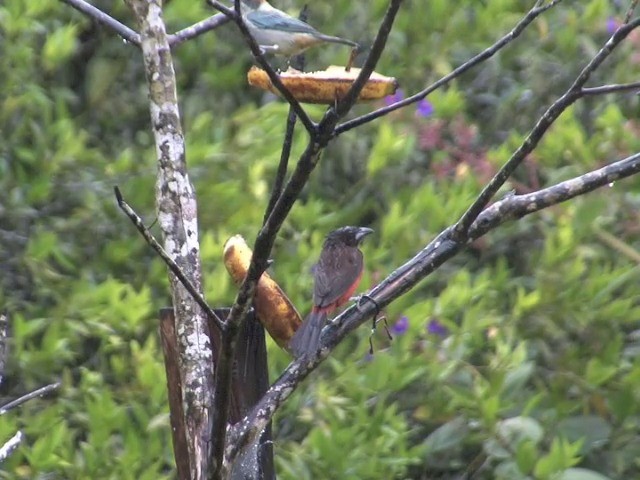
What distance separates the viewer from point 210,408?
2344 mm

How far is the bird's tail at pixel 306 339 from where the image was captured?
244cm

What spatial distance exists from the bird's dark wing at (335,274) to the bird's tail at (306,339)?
0.54 meters

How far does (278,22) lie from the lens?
278 cm

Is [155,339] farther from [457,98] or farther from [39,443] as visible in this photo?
[457,98]

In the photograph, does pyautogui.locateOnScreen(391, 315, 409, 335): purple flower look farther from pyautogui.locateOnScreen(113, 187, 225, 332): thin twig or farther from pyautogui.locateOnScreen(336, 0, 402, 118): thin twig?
pyautogui.locateOnScreen(336, 0, 402, 118): thin twig

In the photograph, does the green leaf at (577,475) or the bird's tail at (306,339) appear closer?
the bird's tail at (306,339)

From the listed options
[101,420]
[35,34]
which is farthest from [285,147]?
[35,34]

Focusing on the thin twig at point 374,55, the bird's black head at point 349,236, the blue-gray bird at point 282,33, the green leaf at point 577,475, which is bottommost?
the thin twig at point 374,55

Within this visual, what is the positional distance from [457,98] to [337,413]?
1.51 m

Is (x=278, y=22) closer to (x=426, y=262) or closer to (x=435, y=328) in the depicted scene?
(x=426, y=262)

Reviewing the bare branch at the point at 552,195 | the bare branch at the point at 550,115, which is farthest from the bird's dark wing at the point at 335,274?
the bare branch at the point at 550,115

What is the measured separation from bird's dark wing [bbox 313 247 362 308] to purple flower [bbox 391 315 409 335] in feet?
1.25

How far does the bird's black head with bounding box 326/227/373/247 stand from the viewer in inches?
148

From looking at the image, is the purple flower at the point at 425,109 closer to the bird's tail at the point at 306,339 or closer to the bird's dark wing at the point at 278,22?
the bird's dark wing at the point at 278,22
